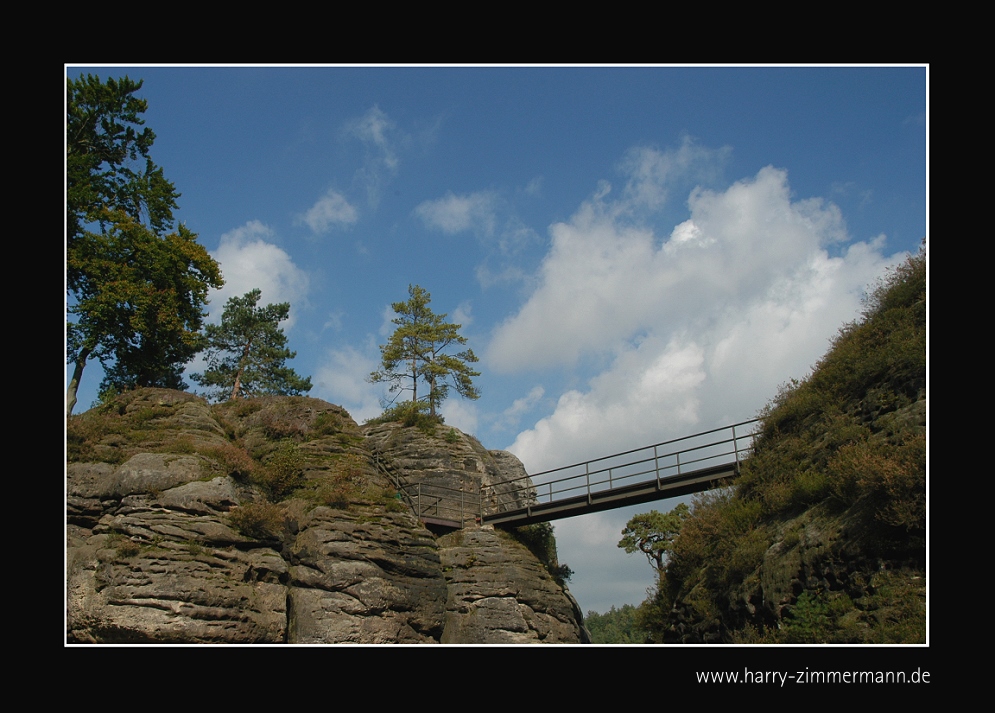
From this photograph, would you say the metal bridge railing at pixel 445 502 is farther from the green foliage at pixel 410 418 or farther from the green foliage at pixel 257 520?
the green foliage at pixel 257 520

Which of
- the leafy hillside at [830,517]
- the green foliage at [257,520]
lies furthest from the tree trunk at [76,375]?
the leafy hillside at [830,517]

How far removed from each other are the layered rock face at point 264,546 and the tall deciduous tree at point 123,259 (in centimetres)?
540

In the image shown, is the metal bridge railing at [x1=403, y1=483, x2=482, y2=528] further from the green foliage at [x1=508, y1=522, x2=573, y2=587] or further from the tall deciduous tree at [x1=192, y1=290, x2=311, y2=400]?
the tall deciduous tree at [x1=192, y1=290, x2=311, y2=400]

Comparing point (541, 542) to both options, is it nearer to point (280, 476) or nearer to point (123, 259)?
point (280, 476)

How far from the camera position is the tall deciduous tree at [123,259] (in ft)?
102

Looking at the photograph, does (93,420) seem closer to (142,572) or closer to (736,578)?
(142,572)

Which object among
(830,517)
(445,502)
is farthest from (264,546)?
(830,517)

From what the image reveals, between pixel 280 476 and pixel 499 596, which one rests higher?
pixel 280 476

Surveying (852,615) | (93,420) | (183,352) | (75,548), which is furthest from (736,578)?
(183,352)

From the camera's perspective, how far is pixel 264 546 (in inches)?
859

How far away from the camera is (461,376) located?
46906 mm

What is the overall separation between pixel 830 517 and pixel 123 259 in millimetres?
32152

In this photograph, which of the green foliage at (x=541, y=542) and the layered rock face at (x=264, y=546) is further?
the green foliage at (x=541, y=542)

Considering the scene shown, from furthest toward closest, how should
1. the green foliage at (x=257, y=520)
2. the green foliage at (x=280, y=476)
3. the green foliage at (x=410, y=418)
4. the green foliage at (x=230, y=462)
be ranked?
the green foliage at (x=410, y=418) → the green foliage at (x=280, y=476) → the green foliage at (x=230, y=462) → the green foliage at (x=257, y=520)
